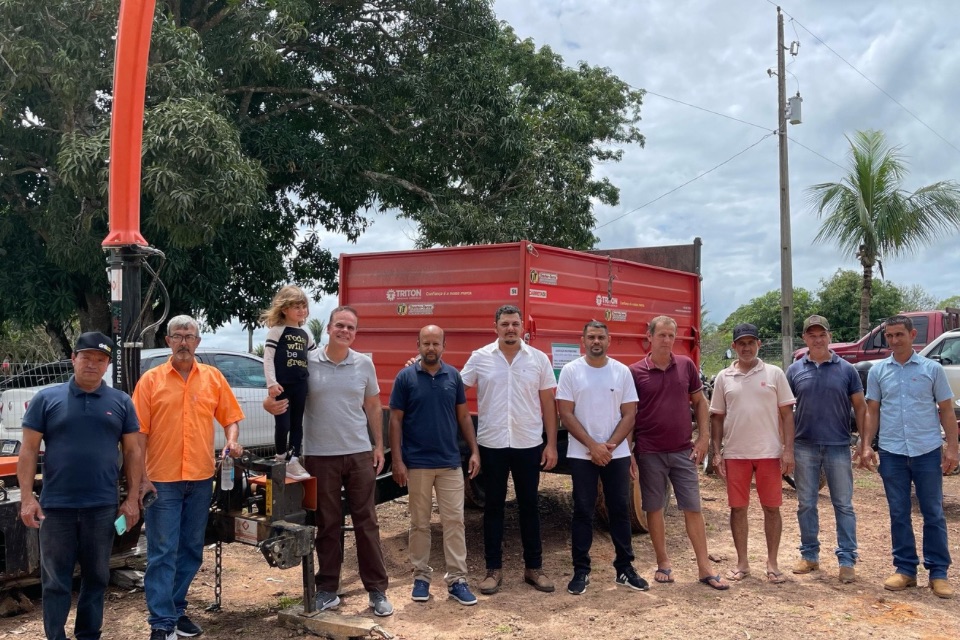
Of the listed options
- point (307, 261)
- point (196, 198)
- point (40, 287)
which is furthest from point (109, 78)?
point (307, 261)

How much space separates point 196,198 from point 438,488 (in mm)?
7292

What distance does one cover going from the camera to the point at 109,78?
1163 cm

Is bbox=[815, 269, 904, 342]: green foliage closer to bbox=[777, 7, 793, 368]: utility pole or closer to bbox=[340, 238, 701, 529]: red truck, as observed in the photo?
bbox=[777, 7, 793, 368]: utility pole

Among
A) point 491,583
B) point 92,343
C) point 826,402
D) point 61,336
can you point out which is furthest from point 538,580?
point 61,336

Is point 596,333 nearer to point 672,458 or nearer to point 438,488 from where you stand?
point 672,458

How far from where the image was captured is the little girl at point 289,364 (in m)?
4.72

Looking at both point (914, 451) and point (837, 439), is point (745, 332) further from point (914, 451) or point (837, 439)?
point (914, 451)

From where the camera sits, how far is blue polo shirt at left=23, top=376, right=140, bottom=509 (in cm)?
385

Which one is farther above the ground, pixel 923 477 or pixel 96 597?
pixel 923 477

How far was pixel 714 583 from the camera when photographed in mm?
5328

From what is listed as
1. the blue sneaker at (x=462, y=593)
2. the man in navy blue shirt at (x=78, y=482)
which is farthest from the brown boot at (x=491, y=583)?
the man in navy blue shirt at (x=78, y=482)

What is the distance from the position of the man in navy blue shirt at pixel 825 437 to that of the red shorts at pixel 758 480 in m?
0.20

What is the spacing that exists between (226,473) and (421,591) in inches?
55.3

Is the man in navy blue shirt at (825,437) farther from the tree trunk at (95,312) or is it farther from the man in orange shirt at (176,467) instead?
the tree trunk at (95,312)
